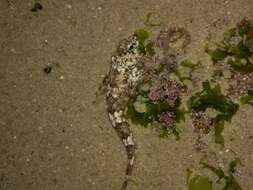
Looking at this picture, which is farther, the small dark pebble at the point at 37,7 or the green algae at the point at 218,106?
the small dark pebble at the point at 37,7

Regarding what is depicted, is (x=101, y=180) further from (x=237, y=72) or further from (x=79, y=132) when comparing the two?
(x=237, y=72)

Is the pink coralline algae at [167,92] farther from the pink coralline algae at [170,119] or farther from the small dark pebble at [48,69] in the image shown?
the small dark pebble at [48,69]

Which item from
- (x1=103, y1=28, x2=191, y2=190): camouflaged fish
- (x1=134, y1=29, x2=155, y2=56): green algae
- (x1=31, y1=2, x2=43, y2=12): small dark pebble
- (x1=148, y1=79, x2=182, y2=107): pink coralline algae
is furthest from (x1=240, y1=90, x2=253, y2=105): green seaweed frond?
(x1=31, y1=2, x2=43, y2=12): small dark pebble

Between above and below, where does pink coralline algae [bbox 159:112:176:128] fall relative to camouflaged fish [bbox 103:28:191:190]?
below

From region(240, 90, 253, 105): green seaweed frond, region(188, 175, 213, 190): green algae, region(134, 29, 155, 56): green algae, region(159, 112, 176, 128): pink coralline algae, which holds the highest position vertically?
region(134, 29, 155, 56): green algae

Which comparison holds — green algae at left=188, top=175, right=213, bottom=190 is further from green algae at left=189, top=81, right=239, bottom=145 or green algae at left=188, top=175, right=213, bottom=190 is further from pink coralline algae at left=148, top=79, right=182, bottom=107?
pink coralline algae at left=148, top=79, right=182, bottom=107

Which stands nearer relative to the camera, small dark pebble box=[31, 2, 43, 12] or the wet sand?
the wet sand

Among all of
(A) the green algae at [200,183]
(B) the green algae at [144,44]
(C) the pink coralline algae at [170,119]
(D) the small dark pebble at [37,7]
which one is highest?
(D) the small dark pebble at [37,7]

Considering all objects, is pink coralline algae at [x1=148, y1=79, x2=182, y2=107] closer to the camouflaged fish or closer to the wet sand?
the camouflaged fish

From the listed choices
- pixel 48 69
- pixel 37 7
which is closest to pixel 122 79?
pixel 48 69

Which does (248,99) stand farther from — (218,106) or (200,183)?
(200,183)

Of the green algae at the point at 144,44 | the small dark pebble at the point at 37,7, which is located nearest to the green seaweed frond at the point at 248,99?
the green algae at the point at 144,44

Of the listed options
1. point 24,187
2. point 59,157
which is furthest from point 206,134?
point 24,187

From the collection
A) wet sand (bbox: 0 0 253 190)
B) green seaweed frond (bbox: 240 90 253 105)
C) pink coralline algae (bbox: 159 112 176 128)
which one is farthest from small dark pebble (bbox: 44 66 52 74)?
green seaweed frond (bbox: 240 90 253 105)
